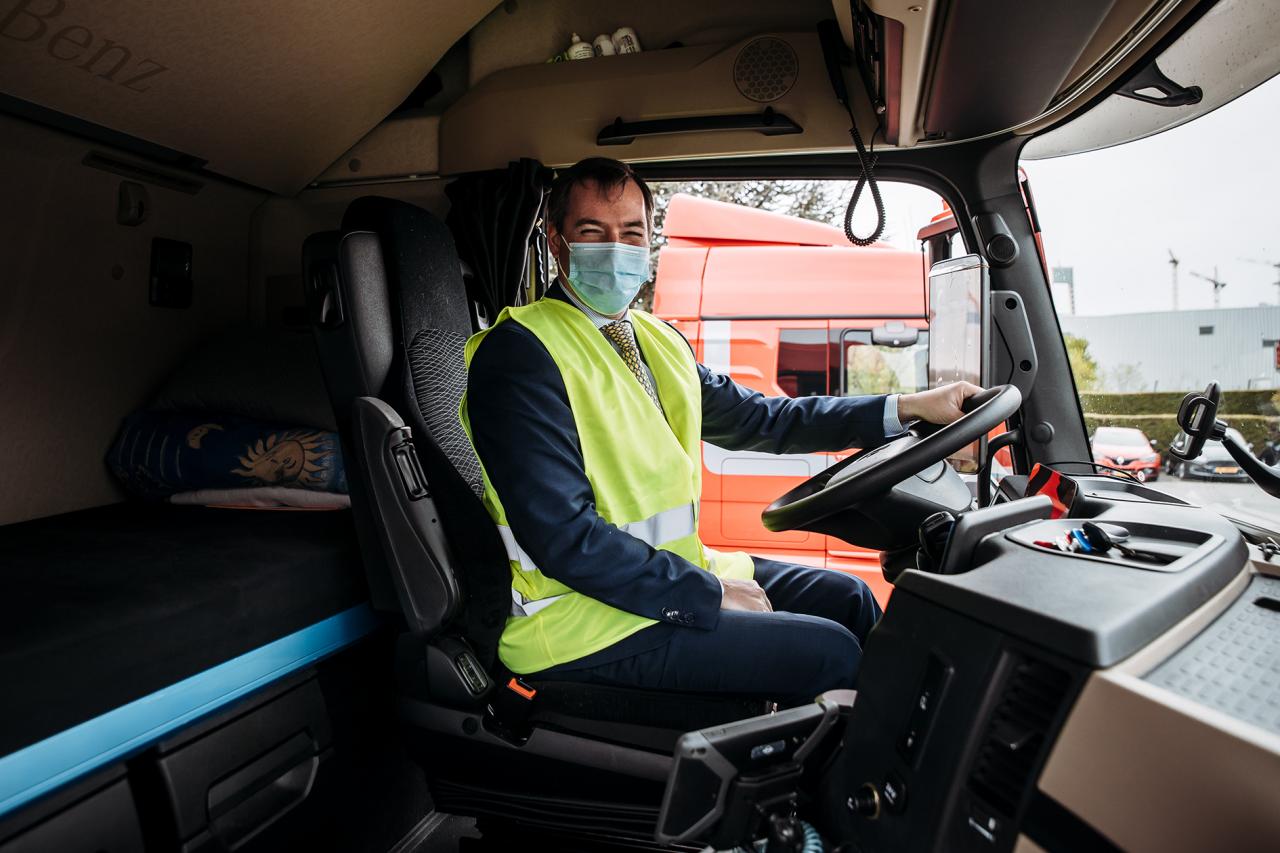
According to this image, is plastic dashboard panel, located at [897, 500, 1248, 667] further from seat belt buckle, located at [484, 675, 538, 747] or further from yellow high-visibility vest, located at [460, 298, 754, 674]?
seat belt buckle, located at [484, 675, 538, 747]

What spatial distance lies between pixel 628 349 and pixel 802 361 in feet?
9.86

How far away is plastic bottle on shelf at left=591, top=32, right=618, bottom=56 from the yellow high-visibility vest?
110 centimetres

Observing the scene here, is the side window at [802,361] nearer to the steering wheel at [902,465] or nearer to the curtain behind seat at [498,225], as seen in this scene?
the curtain behind seat at [498,225]

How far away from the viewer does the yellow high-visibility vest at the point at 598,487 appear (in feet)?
4.99

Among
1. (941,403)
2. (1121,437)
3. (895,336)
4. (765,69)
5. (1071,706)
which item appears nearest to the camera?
(1071,706)

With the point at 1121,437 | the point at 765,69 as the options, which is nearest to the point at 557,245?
the point at 765,69

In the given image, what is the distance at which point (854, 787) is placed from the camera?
1.09 meters

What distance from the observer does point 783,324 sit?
4641mm

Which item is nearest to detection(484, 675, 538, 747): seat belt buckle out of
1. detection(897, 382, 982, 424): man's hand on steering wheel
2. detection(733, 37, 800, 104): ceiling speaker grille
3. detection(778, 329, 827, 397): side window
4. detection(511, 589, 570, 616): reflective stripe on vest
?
detection(511, 589, 570, 616): reflective stripe on vest

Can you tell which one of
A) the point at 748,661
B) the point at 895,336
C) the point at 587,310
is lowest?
the point at 748,661

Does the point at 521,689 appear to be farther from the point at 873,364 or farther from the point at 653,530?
the point at 873,364

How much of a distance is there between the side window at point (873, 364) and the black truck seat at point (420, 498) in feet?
10.4

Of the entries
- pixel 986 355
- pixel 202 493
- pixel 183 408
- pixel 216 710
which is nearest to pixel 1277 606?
pixel 986 355

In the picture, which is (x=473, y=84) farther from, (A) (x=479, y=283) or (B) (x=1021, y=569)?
(B) (x=1021, y=569)
